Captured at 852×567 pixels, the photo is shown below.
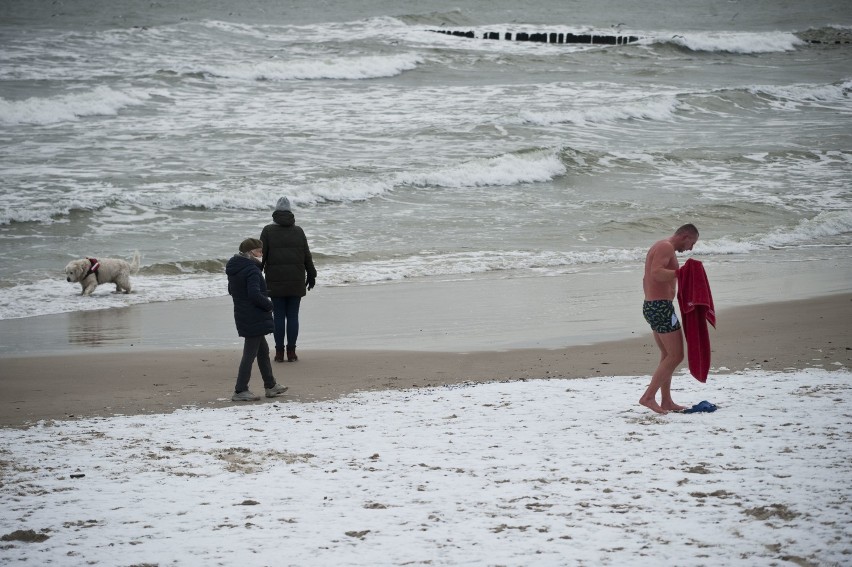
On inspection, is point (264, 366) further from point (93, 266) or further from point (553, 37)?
point (553, 37)

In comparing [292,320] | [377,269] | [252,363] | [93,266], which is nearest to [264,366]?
[252,363]

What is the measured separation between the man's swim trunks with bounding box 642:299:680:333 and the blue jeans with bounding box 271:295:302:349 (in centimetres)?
392

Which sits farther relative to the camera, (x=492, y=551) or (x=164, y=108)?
(x=164, y=108)

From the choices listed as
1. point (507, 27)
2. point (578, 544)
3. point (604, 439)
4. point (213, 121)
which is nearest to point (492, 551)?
point (578, 544)

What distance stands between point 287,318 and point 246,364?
5.66ft

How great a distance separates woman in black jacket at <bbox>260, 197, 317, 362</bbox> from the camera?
944 centimetres

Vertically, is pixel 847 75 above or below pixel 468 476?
above

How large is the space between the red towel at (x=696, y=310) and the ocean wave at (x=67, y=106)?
1070 inches

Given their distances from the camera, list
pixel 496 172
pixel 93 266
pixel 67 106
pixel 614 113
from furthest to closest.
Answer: pixel 614 113 < pixel 67 106 < pixel 496 172 < pixel 93 266

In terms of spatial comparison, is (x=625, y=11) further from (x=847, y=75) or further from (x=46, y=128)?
(x=46, y=128)

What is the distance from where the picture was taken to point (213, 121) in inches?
1184

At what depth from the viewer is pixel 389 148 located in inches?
1059

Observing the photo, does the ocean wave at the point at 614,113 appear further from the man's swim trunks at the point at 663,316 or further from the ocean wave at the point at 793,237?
the man's swim trunks at the point at 663,316

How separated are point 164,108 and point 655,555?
99.0 feet
